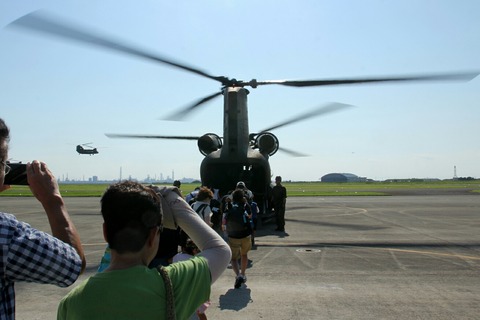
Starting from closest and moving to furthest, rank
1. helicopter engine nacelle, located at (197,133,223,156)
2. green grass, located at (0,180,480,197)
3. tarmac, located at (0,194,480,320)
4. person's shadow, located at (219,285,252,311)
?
tarmac, located at (0,194,480,320) → person's shadow, located at (219,285,252,311) → helicopter engine nacelle, located at (197,133,223,156) → green grass, located at (0,180,480,197)

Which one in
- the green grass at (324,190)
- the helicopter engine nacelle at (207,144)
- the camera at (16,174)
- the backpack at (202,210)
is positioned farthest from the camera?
the green grass at (324,190)

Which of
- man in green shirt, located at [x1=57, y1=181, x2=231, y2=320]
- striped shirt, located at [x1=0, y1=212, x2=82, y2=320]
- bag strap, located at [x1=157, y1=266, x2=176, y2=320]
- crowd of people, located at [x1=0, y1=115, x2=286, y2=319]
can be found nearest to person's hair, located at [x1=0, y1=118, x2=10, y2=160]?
crowd of people, located at [x1=0, y1=115, x2=286, y2=319]

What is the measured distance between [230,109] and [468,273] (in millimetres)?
8093

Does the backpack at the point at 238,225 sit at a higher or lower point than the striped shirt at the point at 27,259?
lower

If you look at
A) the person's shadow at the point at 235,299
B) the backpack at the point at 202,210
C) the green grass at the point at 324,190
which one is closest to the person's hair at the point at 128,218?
the person's shadow at the point at 235,299

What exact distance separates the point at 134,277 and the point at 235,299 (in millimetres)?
4198

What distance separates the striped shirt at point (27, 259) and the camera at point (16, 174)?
282mm

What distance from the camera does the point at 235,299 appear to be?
5.35 metres

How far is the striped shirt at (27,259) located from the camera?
53.6 inches

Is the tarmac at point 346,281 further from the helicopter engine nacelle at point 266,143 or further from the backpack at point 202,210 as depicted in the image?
the helicopter engine nacelle at point 266,143

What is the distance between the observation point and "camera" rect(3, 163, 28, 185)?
1.63 m

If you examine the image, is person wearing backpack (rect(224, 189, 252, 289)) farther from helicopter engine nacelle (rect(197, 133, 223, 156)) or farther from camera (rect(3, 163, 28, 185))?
helicopter engine nacelle (rect(197, 133, 223, 156))

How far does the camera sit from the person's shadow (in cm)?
392

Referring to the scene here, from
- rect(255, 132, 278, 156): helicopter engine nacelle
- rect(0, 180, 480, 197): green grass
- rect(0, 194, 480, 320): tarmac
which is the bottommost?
rect(0, 194, 480, 320): tarmac
